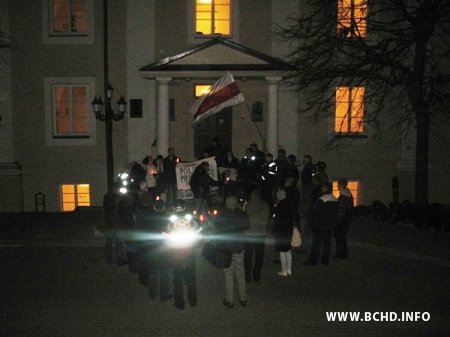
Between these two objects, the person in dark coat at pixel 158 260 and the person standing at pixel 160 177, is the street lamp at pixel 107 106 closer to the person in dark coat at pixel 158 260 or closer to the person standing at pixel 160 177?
the person standing at pixel 160 177

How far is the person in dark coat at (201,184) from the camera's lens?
13.2 m

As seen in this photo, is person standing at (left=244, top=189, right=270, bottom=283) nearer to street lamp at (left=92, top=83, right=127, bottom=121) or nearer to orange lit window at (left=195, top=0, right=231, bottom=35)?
street lamp at (left=92, top=83, right=127, bottom=121)

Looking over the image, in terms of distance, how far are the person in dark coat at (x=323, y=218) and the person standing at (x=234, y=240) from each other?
2368 mm

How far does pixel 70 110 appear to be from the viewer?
18578mm

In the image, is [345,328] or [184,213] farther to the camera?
[184,213]

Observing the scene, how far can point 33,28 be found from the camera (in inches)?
712

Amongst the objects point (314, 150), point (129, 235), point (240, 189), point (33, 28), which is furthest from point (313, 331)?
point (33, 28)

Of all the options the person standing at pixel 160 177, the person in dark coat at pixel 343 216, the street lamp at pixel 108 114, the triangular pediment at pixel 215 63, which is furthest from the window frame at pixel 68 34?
the person in dark coat at pixel 343 216

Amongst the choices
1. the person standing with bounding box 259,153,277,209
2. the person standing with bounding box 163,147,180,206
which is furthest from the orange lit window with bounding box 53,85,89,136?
the person standing with bounding box 259,153,277,209

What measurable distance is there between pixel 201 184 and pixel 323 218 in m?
4.15

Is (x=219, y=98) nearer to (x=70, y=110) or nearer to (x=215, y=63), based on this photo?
(x=215, y=63)

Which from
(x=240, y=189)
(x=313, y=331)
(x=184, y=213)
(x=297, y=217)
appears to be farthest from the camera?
(x=240, y=189)

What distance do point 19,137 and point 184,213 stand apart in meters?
12.6

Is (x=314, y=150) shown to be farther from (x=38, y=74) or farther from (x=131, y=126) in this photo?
(x=38, y=74)
